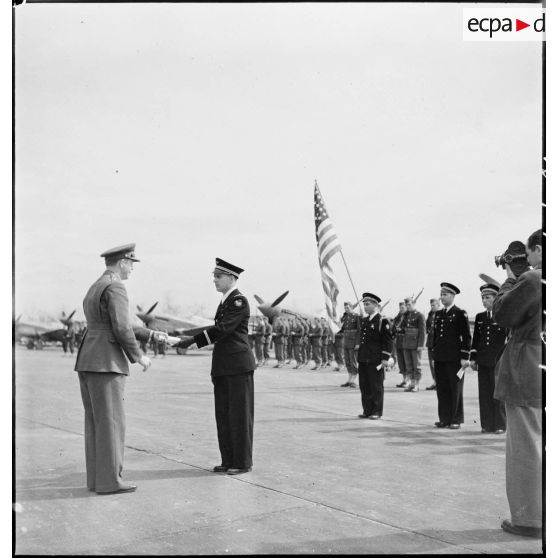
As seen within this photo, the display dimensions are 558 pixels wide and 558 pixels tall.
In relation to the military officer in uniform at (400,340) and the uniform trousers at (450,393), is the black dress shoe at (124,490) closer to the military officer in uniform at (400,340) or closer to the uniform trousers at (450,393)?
the uniform trousers at (450,393)

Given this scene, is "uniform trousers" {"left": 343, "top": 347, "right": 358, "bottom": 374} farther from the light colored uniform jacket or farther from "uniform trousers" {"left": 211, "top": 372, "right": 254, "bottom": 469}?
the light colored uniform jacket

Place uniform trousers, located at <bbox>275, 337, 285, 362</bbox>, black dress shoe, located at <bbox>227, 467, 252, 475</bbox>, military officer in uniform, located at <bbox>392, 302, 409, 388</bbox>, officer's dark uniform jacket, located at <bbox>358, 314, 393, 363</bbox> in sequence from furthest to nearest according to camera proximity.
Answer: uniform trousers, located at <bbox>275, 337, 285, 362</bbox> < military officer in uniform, located at <bbox>392, 302, 409, 388</bbox> < officer's dark uniform jacket, located at <bbox>358, 314, 393, 363</bbox> < black dress shoe, located at <bbox>227, 467, 252, 475</bbox>

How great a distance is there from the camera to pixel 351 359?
14211mm

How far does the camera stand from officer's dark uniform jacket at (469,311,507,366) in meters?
8.29

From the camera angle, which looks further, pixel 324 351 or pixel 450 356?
pixel 324 351

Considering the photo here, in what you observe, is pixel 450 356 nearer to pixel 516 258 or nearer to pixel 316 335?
pixel 516 258

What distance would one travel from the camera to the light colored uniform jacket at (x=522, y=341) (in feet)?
13.4

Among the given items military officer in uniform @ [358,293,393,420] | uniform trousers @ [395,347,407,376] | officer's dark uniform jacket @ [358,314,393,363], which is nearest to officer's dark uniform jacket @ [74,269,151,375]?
military officer in uniform @ [358,293,393,420]

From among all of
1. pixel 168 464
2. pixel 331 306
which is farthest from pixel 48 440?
pixel 331 306

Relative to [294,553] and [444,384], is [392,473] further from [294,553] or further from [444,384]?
[444,384]

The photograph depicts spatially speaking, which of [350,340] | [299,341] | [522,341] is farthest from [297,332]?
[522,341]

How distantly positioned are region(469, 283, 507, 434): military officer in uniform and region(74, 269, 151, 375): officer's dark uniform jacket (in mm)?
4791

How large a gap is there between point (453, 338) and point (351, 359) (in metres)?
5.75

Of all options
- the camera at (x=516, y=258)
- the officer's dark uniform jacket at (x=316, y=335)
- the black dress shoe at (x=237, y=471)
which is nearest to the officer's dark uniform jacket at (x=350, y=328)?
the officer's dark uniform jacket at (x=316, y=335)
